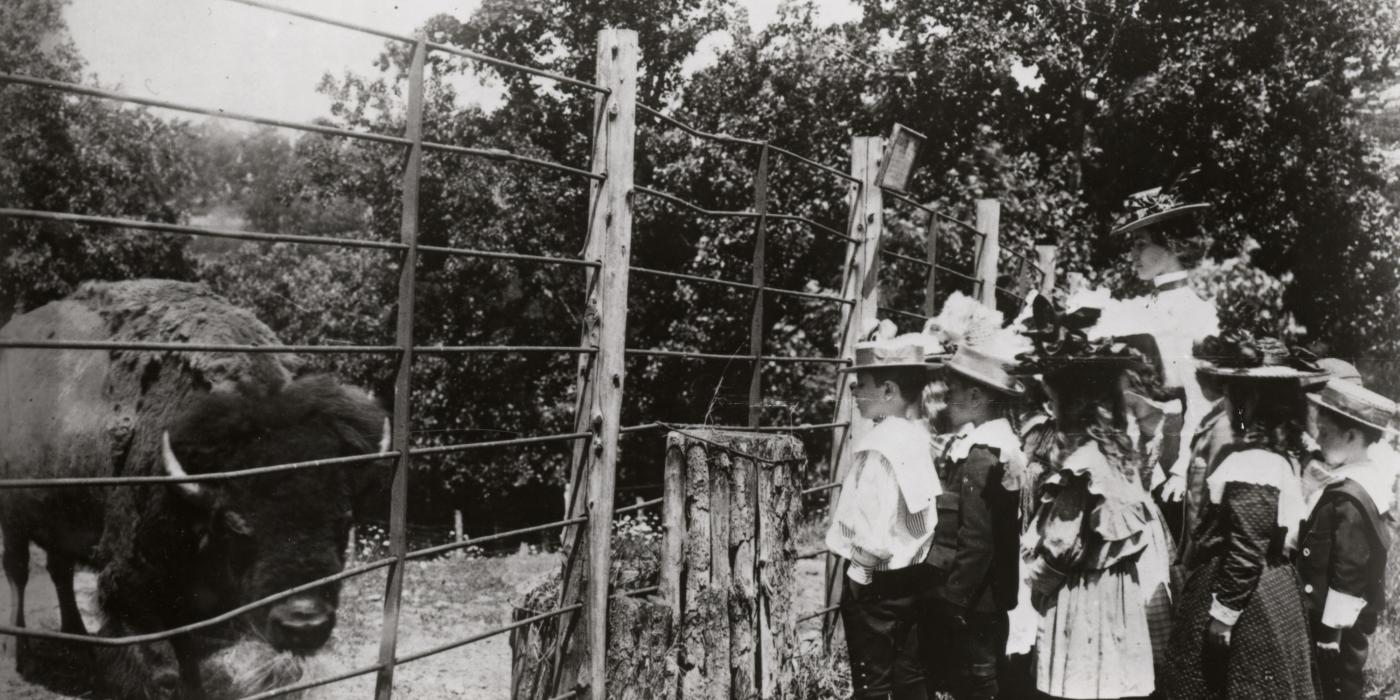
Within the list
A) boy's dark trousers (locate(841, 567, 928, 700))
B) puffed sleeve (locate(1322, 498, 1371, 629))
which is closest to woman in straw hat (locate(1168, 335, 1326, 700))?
puffed sleeve (locate(1322, 498, 1371, 629))

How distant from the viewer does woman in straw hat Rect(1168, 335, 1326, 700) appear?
12.0 ft

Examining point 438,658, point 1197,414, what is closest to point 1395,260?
point 1197,414

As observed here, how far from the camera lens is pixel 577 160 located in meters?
18.3

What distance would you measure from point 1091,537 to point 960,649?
0.71 metres

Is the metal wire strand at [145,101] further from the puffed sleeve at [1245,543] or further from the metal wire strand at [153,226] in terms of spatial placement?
the puffed sleeve at [1245,543]

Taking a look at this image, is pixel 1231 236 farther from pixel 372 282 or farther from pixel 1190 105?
pixel 372 282

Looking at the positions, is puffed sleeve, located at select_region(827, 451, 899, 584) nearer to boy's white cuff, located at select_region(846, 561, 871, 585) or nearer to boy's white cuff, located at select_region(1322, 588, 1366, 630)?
boy's white cuff, located at select_region(846, 561, 871, 585)

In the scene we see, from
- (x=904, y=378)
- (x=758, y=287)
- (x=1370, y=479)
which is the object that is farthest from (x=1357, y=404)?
(x=758, y=287)

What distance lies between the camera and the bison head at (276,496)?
189 inches

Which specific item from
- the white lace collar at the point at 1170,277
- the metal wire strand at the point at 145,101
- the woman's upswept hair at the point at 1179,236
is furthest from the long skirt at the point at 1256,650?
the metal wire strand at the point at 145,101

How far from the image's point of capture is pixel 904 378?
425 cm

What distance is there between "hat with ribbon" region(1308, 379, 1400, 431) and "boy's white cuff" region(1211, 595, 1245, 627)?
1270 millimetres

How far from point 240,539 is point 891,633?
3181 mm

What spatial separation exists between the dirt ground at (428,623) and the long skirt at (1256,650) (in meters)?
2.44
